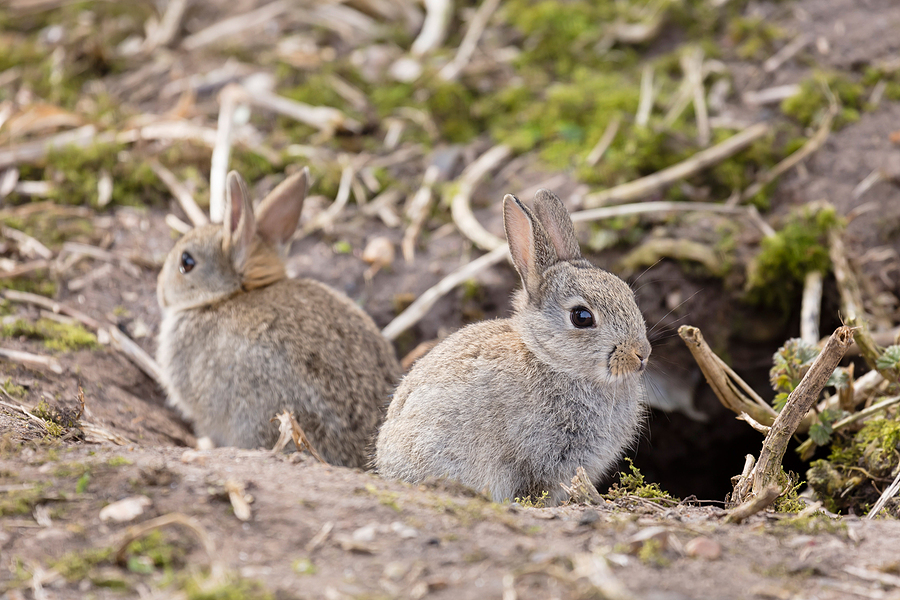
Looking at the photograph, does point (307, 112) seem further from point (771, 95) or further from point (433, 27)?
point (771, 95)

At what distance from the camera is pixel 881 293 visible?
20.3 ft

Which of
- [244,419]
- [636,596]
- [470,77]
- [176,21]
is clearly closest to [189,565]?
[636,596]

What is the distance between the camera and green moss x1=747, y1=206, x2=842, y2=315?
6.33 metres

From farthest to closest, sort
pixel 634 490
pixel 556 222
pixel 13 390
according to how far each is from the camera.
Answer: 1. pixel 556 222
2. pixel 13 390
3. pixel 634 490

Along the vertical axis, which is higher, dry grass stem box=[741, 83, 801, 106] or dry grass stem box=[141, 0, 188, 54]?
dry grass stem box=[141, 0, 188, 54]

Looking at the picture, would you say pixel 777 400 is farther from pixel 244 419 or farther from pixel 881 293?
pixel 244 419

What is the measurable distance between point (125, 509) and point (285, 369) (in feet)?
7.42

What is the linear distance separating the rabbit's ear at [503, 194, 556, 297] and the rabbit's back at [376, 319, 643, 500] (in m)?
0.47

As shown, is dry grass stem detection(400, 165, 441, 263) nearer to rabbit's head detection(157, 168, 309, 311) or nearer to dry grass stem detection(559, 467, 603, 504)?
rabbit's head detection(157, 168, 309, 311)

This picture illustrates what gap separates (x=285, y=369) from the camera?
5.49 metres

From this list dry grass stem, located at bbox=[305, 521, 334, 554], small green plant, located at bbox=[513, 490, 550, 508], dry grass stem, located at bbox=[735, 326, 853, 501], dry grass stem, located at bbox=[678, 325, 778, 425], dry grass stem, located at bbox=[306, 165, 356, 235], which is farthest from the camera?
dry grass stem, located at bbox=[306, 165, 356, 235]

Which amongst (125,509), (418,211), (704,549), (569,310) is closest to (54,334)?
(125,509)

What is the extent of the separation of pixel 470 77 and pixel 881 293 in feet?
16.1

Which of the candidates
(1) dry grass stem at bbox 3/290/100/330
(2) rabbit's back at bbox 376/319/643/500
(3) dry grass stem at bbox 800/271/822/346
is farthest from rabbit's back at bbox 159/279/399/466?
(3) dry grass stem at bbox 800/271/822/346
